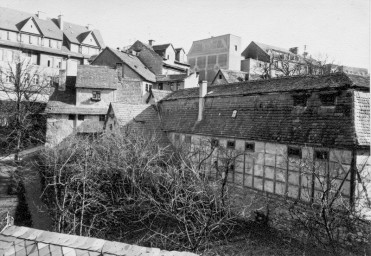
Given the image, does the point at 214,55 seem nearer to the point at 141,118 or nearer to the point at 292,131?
the point at 141,118

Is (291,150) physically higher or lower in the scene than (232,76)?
lower

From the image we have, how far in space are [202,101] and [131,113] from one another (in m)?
7.33

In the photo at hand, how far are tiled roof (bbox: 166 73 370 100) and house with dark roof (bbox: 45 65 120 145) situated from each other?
42.5 ft

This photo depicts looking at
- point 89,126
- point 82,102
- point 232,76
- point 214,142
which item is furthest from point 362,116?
point 82,102

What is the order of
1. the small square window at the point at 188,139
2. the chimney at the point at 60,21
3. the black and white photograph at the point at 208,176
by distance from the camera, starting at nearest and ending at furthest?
1. the black and white photograph at the point at 208,176
2. the small square window at the point at 188,139
3. the chimney at the point at 60,21

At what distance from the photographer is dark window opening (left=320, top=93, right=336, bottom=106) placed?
15.8 m

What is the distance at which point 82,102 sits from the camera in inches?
1335

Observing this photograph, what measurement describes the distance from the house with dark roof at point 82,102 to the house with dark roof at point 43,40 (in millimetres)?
3543

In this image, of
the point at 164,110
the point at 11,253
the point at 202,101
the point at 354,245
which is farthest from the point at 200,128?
the point at 11,253

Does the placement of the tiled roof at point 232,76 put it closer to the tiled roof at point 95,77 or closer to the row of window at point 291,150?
the tiled roof at point 95,77

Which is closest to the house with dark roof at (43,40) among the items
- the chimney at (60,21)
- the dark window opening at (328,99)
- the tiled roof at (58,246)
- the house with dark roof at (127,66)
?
the chimney at (60,21)

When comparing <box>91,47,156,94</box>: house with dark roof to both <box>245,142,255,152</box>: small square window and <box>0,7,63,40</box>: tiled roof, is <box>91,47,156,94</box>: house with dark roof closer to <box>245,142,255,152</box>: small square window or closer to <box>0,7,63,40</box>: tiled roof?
<box>0,7,63,40</box>: tiled roof

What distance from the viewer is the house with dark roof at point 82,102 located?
3188 centimetres

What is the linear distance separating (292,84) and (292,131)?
3366 millimetres
